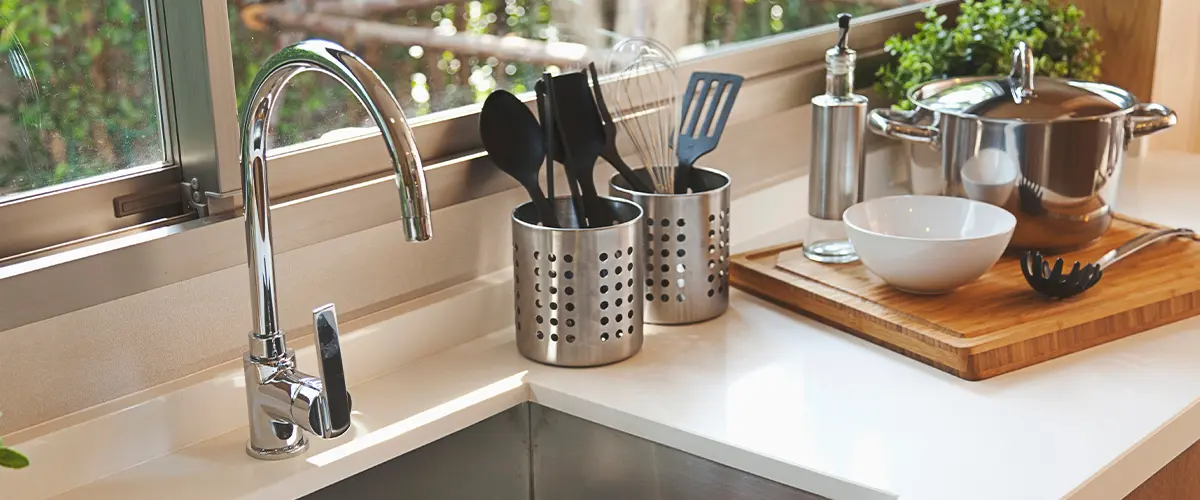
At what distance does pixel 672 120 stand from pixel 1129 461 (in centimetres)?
71

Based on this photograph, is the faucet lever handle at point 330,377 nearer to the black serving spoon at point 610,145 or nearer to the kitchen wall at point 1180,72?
the black serving spoon at point 610,145

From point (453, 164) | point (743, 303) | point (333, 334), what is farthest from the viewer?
point (743, 303)

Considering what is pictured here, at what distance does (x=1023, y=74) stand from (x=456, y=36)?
71 centimetres

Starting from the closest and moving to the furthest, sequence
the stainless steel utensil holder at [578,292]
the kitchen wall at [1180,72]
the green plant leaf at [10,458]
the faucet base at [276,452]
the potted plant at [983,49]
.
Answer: the green plant leaf at [10,458]
the faucet base at [276,452]
the stainless steel utensil holder at [578,292]
the potted plant at [983,49]
the kitchen wall at [1180,72]

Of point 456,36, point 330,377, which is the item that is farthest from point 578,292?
point 456,36

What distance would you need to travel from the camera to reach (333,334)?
104 cm

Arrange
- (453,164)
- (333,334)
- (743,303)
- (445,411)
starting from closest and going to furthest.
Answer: (333,334) < (445,411) < (453,164) < (743,303)

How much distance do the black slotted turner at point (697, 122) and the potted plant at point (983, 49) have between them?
46 centimetres

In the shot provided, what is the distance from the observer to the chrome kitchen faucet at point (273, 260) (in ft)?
3.22

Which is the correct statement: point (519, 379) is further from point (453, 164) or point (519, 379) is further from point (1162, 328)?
point (1162, 328)

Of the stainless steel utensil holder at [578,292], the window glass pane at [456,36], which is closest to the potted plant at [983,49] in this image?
the window glass pane at [456,36]

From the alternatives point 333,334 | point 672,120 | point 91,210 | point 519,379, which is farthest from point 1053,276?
point 91,210

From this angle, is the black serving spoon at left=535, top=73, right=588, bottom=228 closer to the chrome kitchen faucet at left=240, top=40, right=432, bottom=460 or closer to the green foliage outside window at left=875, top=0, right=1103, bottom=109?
the chrome kitchen faucet at left=240, top=40, right=432, bottom=460

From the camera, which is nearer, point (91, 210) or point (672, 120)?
point (91, 210)
